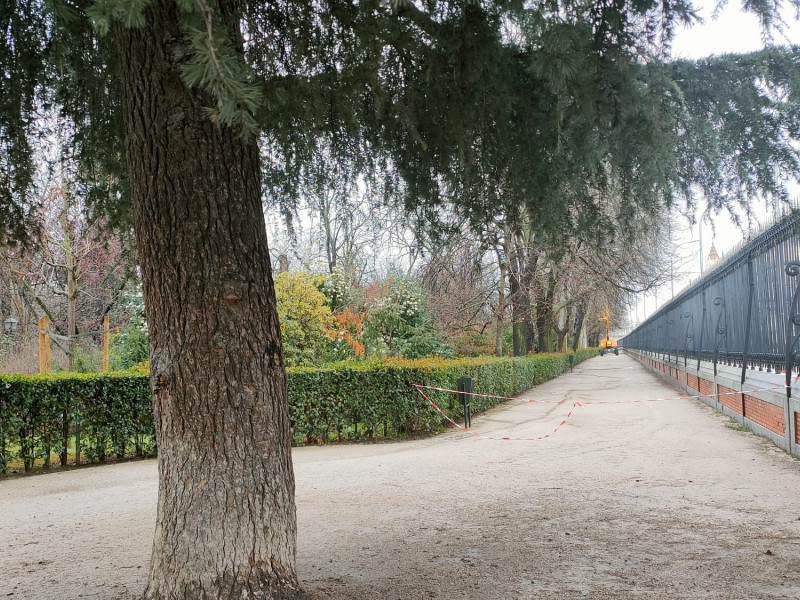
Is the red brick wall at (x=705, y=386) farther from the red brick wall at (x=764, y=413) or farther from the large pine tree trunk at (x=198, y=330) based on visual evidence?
the large pine tree trunk at (x=198, y=330)

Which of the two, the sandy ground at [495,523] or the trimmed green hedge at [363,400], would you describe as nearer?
the sandy ground at [495,523]

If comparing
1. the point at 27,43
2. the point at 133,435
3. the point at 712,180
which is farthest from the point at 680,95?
the point at 133,435

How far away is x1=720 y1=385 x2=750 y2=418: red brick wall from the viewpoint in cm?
Result: 1060

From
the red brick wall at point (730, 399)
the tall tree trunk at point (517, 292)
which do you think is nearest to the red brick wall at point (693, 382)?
the red brick wall at point (730, 399)

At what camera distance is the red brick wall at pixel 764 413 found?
8.09 metres

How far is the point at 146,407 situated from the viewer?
9.34 metres

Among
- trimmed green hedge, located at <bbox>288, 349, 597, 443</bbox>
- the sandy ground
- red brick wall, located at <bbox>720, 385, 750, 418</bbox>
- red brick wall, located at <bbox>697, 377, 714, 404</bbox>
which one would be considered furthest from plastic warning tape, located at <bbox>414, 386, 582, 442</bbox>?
red brick wall, located at <bbox>697, 377, 714, 404</bbox>

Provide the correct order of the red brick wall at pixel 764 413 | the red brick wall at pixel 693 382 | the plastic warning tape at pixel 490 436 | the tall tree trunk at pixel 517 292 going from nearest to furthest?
the red brick wall at pixel 764 413 < the plastic warning tape at pixel 490 436 < the red brick wall at pixel 693 382 < the tall tree trunk at pixel 517 292

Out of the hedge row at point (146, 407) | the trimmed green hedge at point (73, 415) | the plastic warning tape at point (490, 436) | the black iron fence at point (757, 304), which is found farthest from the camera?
the plastic warning tape at point (490, 436)

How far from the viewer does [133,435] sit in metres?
9.43

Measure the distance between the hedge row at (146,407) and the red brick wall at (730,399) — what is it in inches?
179

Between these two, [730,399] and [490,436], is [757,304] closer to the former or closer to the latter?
[730,399]

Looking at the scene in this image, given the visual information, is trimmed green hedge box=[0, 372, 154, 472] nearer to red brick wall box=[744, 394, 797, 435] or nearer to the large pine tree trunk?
the large pine tree trunk

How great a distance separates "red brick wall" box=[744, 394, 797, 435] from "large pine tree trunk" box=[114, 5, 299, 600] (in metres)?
6.97
